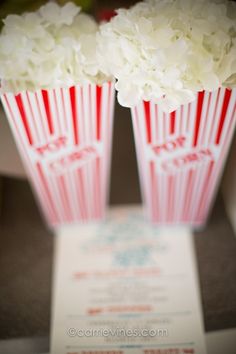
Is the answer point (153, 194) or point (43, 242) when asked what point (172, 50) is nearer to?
point (153, 194)

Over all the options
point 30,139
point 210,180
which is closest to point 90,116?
point 30,139

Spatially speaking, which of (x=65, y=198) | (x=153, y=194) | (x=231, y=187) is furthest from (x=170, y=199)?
(x=65, y=198)

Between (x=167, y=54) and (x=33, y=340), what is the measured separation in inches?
28.6

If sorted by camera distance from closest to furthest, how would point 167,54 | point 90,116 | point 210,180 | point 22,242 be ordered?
point 167,54, point 90,116, point 210,180, point 22,242

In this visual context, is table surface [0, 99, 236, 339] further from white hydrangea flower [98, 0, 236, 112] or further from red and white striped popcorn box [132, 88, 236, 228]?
white hydrangea flower [98, 0, 236, 112]

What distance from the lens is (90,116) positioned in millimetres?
846

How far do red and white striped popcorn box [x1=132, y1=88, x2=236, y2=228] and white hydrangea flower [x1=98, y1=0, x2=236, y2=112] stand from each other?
0.17ft

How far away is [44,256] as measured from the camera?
1077mm

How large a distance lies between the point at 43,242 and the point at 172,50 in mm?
681

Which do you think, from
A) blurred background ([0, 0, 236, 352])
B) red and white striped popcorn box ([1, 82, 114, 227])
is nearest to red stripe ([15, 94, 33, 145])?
red and white striped popcorn box ([1, 82, 114, 227])

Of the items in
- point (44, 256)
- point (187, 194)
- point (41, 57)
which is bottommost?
point (44, 256)

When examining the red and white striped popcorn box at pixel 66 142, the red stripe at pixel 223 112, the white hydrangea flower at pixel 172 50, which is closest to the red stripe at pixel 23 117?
the red and white striped popcorn box at pixel 66 142

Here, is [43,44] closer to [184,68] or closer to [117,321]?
[184,68]

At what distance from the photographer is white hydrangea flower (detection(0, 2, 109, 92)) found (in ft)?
2.50
